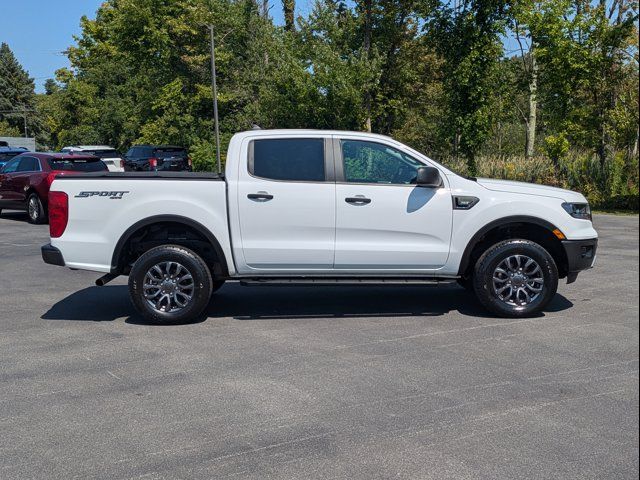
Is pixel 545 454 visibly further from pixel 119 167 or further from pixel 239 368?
pixel 119 167

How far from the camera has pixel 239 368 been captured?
5.76 metres

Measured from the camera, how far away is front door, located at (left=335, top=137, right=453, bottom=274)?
724 cm

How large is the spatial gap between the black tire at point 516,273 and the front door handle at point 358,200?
1.38 metres

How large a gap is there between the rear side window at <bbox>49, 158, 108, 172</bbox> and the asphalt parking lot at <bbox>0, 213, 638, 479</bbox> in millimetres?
10037

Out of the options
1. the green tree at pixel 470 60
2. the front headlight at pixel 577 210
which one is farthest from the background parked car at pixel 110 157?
the front headlight at pixel 577 210

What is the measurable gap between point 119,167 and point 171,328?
2319cm

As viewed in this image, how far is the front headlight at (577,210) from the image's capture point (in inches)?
293

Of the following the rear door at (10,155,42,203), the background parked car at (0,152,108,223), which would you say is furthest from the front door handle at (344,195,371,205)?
the rear door at (10,155,42,203)

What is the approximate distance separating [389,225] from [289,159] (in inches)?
50.9

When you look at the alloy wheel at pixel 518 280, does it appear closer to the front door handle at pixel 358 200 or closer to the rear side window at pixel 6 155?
the front door handle at pixel 358 200

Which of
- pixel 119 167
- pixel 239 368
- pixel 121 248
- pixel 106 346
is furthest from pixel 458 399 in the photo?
pixel 119 167

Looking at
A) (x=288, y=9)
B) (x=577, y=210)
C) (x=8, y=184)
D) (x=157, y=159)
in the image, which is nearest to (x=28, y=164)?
(x=8, y=184)

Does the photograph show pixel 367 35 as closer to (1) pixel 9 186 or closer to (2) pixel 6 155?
(2) pixel 6 155

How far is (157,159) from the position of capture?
3198 centimetres
